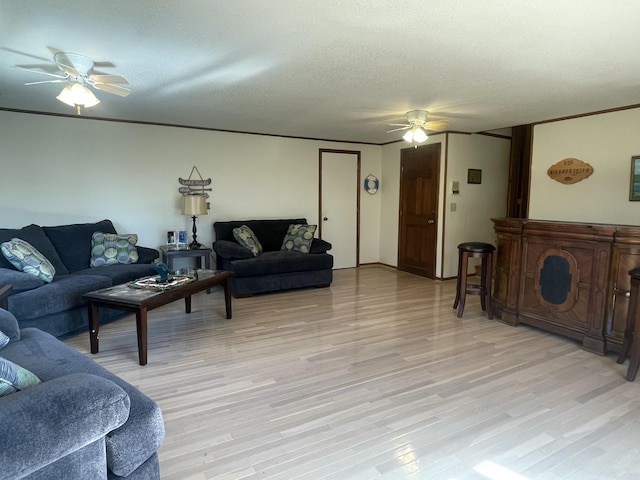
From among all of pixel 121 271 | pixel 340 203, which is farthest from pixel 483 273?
pixel 121 271

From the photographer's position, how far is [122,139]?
16.1 ft

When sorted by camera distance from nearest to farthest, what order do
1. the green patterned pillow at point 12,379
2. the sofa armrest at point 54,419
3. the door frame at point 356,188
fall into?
the sofa armrest at point 54,419
the green patterned pillow at point 12,379
the door frame at point 356,188

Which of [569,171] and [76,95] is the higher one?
[76,95]

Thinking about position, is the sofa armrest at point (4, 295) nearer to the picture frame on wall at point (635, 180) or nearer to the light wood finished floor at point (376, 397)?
the light wood finished floor at point (376, 397)

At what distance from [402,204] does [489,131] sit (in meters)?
1.74

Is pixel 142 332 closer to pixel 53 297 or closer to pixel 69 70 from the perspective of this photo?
pixel 53 297

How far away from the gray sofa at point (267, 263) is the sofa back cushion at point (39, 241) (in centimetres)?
169

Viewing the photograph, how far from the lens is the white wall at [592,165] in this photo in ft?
13.1

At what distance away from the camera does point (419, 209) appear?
607cm

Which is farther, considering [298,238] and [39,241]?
[298,238]

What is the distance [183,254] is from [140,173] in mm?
1296

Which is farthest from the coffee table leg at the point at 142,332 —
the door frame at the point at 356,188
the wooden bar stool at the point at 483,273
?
the door frame at the point at 356,188

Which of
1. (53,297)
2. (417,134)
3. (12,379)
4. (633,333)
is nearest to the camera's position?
(12,379)

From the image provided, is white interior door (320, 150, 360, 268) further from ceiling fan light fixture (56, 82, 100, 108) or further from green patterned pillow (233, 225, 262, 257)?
ceiling fan light fixture (56, 82, 100, 108)
